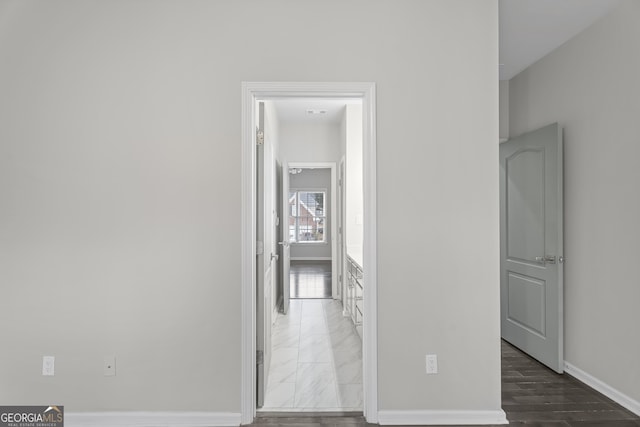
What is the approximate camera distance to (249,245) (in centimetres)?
236

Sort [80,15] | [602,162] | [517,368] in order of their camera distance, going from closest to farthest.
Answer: [80,15] → [602,162] → [517,368]

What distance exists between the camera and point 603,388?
2.77m

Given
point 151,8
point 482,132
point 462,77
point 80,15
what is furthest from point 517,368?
point 80,15

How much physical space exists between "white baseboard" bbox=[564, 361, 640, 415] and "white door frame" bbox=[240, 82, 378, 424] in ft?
5.65

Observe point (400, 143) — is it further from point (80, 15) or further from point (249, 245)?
point (80, 15)

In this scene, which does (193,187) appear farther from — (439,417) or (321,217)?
(321,217)

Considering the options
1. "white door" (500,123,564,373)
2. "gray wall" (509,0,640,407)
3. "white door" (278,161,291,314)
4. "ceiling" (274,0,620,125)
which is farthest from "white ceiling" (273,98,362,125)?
"gray wall" (509,0,640,407)

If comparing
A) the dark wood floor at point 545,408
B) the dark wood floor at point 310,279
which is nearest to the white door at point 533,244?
the dark wood floor at point 545,408

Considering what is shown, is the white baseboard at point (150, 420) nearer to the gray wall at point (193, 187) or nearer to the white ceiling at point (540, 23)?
the gray wall at point (193, 187)

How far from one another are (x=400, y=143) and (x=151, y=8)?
1.73m

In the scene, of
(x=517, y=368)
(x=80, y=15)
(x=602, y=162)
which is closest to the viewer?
(x=80, y=15)

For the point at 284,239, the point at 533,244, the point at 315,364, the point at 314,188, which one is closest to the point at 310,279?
the point at 284,239

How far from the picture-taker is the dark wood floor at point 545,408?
7.80ft

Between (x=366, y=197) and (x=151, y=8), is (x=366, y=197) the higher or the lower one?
the lower one
